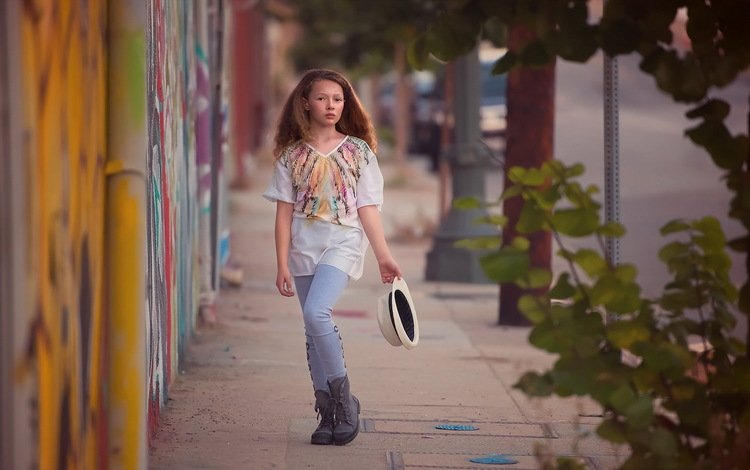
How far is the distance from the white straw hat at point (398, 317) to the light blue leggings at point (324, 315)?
0.21m

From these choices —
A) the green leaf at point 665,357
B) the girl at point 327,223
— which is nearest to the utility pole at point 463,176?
the girl at point 327,223

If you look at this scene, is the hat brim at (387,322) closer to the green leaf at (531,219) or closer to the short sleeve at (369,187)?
the short sleeve at (369,187)

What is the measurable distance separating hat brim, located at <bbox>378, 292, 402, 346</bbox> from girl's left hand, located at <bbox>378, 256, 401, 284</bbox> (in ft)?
0.49

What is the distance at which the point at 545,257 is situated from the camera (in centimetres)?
934

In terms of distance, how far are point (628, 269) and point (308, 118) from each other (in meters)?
2.17

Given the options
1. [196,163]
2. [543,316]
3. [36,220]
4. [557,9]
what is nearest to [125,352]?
[36,220]

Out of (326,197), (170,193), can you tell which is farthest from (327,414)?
(170,193)

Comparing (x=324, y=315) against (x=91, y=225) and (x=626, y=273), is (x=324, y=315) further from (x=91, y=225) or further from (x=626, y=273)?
(x=626, y=273)

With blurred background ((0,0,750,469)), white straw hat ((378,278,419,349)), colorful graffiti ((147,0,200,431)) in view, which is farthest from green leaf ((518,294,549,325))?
colorful graffiti ((147,0,200,431))

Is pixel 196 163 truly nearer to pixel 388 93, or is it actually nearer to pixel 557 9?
pixel 557 9

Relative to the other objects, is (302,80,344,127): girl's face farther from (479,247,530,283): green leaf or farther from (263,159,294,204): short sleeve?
(479,247,530,283): green leaf

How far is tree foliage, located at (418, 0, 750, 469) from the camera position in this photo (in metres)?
4.01

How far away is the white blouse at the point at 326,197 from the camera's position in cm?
566

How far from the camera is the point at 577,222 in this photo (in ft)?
13.3
